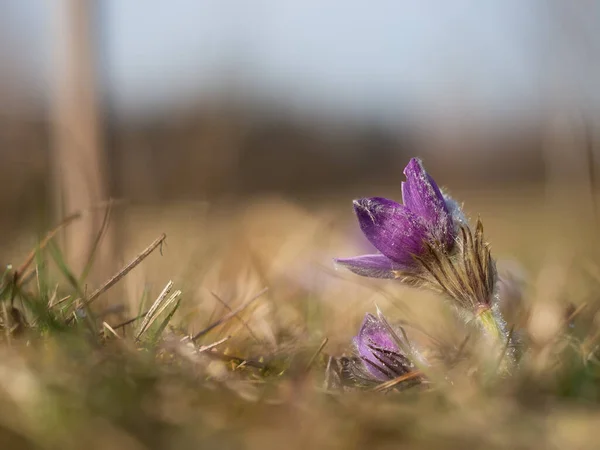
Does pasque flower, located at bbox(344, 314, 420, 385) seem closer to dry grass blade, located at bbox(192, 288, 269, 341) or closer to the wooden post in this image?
dry grass blade, located at bbox(192, 288, 269, 341)

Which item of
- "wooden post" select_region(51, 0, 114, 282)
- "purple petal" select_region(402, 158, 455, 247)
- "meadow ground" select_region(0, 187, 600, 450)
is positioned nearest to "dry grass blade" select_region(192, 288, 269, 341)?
"meadow ground" select_region(0, 187, 600, 450)

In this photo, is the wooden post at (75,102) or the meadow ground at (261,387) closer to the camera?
the meadow ground at (261,387)

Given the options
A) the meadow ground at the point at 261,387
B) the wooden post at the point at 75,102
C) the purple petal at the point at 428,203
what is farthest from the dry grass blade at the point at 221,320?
the wooden post at the point at 75,102

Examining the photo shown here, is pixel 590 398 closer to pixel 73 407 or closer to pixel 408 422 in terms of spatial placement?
pixel 408 422

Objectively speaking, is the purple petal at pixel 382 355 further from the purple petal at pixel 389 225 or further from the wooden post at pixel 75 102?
the wooden post at pixel 75 102

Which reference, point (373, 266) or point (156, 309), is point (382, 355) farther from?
point (156, 309)

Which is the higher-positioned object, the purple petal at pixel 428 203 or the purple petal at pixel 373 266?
the purple petal at pixel 428 203
